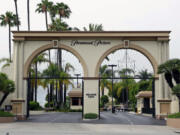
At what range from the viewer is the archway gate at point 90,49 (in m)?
33.2

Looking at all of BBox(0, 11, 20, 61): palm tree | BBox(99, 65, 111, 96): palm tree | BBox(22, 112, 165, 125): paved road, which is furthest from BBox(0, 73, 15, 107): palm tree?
BBox(99, 65, 111, 96): palm tree

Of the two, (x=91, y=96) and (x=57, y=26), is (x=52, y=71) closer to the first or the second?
Answer: (x=57, y=26)

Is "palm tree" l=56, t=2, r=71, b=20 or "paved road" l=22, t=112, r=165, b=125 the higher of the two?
"palm tree" l=56, t=2, r=71, b=20

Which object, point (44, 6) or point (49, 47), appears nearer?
point (49, 47)

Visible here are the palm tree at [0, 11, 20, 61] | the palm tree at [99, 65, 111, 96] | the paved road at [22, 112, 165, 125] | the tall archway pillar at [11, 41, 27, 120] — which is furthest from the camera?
the palm tree at [99, 65, 111, 96]

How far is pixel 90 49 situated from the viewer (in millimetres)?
33875

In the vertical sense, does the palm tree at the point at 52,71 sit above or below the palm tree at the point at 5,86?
above

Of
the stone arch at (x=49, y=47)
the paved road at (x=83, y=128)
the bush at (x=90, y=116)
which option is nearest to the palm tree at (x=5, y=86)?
the stone arch at (x=49, y=47)

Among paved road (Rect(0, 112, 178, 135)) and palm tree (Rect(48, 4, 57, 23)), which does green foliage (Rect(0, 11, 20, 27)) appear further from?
paved road (Rect(0, 112, 178, 135))

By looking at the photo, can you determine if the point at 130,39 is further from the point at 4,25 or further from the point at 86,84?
the point at 4,25

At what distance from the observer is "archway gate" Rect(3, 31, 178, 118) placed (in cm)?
3319

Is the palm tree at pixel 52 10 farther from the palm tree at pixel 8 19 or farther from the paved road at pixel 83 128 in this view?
the paved road at pixel 83 128

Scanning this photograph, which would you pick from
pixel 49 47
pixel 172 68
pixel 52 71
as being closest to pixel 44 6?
pixel 52 71

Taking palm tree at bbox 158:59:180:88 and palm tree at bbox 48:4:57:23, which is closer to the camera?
palm tree at bbox 158:59:180:88
